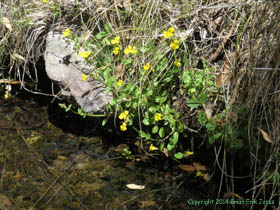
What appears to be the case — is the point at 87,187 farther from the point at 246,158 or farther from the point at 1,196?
the point at 246,158

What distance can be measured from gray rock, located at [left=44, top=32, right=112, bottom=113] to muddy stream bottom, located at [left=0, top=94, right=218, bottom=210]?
1.03 ft

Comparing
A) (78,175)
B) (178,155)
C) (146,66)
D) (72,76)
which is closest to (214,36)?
(146,66)

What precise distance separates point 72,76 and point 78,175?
74 cm

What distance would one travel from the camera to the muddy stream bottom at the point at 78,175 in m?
2.11

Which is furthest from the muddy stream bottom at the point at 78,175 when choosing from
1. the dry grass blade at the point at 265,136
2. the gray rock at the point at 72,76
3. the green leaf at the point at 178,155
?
the dry grass blade at the point at 265,136

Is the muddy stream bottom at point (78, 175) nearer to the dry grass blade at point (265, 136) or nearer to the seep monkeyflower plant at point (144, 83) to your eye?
the seep monkeyflower plant at point (144, 83)

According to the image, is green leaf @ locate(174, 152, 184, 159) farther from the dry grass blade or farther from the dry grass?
the dry grass blade

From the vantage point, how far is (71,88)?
258cm

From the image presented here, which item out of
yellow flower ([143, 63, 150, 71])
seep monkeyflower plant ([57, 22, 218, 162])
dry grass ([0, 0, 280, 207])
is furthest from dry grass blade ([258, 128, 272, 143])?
yellow flower ([143, 63, 150, 71])

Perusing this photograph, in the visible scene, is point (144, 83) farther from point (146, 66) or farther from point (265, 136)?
point (265, 136)

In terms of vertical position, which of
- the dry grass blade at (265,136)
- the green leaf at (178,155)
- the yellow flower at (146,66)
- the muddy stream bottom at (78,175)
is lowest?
the muddy stream bottom at (78,175)

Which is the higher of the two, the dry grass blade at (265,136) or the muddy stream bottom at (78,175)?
the dry grass blade at (265,136)

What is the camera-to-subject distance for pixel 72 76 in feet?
8.53

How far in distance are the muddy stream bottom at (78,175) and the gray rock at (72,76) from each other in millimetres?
315
